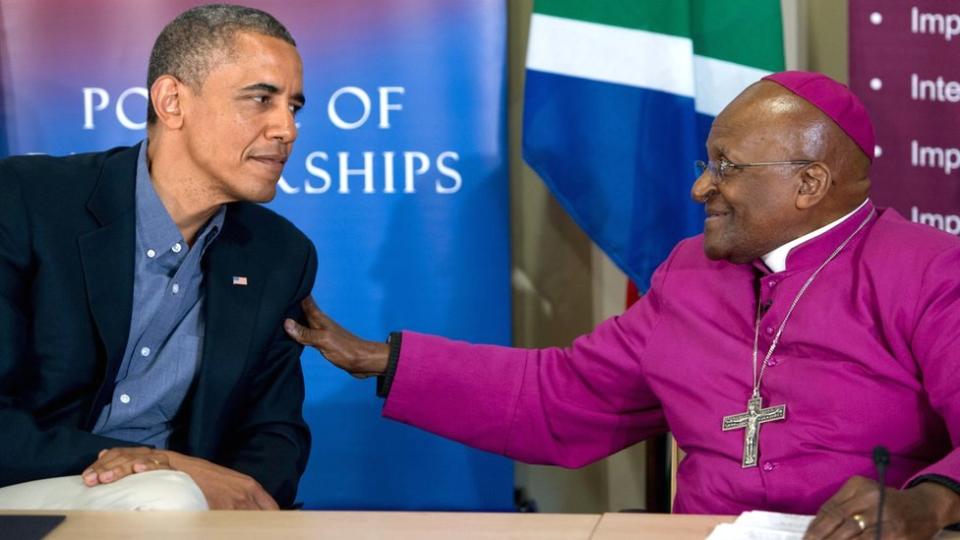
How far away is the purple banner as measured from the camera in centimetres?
423

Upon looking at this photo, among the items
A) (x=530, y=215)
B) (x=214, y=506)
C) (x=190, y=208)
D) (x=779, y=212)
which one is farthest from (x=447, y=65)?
(x=214, y=506)

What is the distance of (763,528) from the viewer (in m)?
2.22

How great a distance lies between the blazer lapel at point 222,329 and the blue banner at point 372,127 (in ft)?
3.51

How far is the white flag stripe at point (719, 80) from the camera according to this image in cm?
416

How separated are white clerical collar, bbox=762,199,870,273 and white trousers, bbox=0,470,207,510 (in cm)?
132

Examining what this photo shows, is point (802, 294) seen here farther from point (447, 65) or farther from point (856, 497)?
point (447, 65)

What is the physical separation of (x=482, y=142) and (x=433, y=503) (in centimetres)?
116

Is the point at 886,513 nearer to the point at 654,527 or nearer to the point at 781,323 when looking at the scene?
the point at 654,527

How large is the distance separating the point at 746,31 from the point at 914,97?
1.90ft

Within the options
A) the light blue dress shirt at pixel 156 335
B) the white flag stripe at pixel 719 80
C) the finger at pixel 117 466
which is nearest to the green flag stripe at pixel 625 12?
the white flag stripe at pixel 719 80

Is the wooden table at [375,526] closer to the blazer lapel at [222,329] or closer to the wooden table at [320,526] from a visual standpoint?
the wooden table at [320,526]

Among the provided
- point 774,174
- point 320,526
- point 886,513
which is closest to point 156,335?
point 320,526

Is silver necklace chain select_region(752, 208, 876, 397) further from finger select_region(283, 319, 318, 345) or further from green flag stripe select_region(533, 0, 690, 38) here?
green flag stripe select_region(533, 0, 690, 38)

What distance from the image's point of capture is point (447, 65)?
4273 mm
